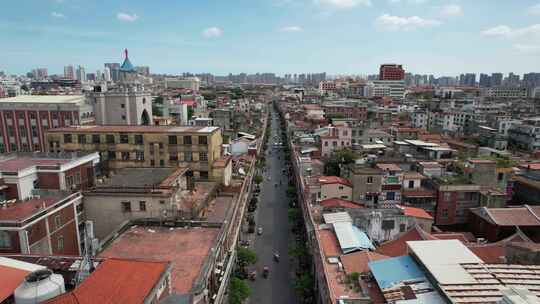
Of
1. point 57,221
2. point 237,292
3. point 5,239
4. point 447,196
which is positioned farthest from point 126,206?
point 447,196

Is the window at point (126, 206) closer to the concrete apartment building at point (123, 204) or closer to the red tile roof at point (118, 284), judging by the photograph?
the concrete apartment building at point (123, 204)

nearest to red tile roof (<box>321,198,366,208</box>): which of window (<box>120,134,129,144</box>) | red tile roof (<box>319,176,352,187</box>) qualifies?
A: red tile roof (<box>319,176,352,187</box>)

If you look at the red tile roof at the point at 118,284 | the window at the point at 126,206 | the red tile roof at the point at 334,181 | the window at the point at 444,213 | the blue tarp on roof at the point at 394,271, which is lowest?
the window at the point at 444,213

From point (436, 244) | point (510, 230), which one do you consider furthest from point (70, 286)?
point (510, 230)

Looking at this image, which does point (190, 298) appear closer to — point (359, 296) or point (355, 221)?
point (359, 296)

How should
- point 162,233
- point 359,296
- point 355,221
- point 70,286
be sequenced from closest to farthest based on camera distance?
point 70,286 < point 359,296 < point 162,233 < point 355,221

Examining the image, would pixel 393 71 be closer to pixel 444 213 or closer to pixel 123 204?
pixel 444 213

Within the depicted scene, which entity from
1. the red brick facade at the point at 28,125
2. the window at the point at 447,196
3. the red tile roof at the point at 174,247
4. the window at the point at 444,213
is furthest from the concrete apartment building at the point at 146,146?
the window at the point at 444,213
